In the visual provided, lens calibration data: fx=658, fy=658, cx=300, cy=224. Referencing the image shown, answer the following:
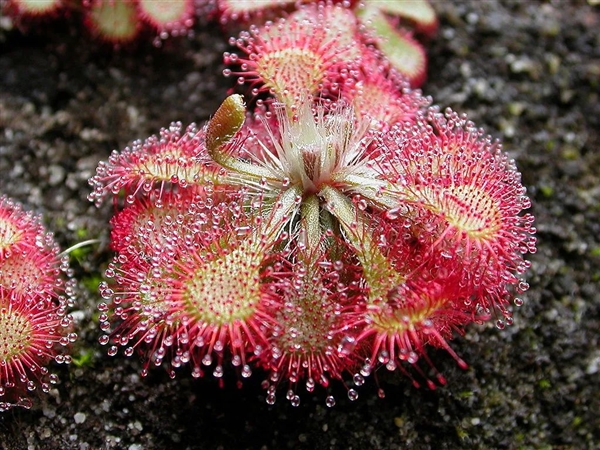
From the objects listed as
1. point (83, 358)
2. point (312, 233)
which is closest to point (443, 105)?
point (312, 233)

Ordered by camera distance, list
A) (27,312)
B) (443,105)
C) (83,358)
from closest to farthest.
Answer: (27,312), (83,358), (443,105)

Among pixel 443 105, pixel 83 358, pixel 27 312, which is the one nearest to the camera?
pixel 27 312

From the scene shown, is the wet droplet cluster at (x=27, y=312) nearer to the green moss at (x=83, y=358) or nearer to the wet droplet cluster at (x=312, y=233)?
the green moss at (x=83, y=358)

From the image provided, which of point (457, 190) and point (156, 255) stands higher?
point (457, 190)

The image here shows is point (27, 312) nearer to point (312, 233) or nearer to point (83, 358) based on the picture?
point (83, 358)

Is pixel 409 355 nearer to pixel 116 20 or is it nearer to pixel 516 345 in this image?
pixel 516 345

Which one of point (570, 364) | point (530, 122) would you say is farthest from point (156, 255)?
point (530, 122)

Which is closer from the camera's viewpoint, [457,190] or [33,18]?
[457,190]
